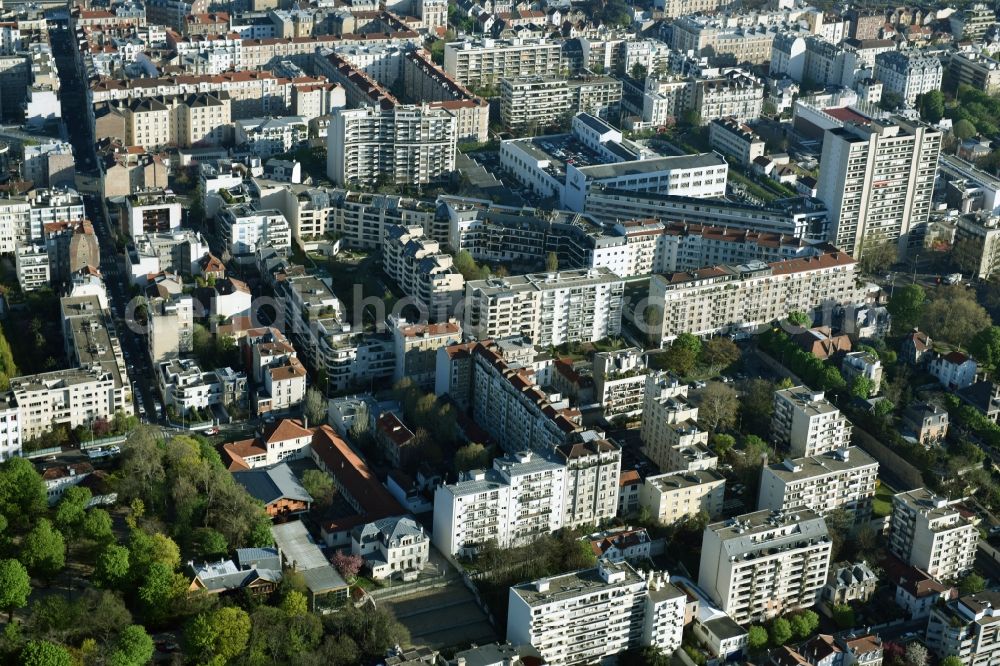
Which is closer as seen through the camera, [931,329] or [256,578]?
[256,578]

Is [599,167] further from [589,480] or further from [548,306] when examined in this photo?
[589,480]

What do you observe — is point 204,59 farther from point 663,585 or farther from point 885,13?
point 663,585

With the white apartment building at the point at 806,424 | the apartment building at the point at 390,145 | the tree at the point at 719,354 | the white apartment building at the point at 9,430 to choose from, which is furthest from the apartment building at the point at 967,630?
the apartment building at the point at 390,145

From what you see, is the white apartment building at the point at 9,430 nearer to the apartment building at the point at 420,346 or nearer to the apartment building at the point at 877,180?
the apartment building at the point at 420,346

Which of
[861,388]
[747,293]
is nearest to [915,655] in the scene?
[861,388]

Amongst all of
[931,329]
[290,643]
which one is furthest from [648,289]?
[290,643]

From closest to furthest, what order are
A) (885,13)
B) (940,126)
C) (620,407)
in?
1. (620,407)
2. (940,126)
3. (885,13)

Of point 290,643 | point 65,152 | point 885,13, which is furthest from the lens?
point 885,13

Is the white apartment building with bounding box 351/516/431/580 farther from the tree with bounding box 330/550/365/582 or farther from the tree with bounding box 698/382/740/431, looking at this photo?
the tree with bounding box 698/382/740/431
